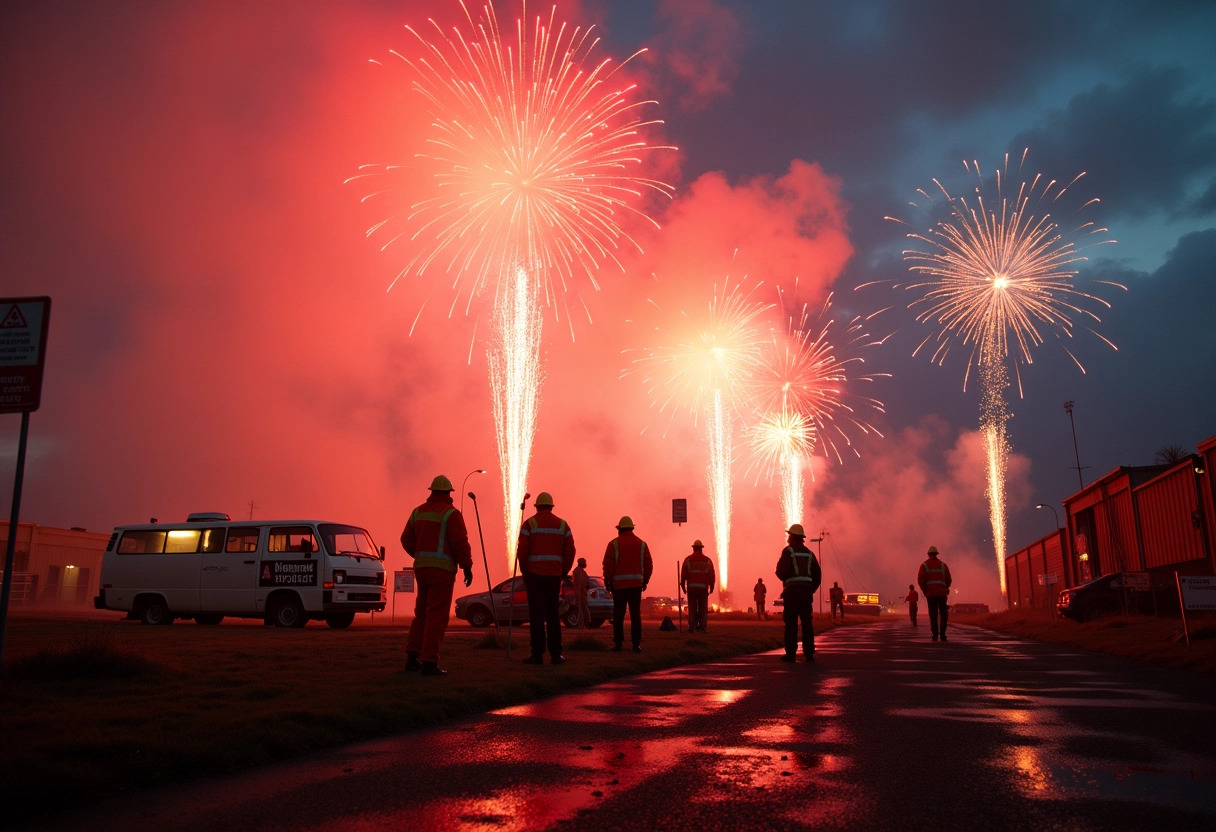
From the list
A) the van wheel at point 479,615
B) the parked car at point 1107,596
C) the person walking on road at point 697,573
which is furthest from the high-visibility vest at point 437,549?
the parked car at point 1107,596

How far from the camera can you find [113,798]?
4078mm

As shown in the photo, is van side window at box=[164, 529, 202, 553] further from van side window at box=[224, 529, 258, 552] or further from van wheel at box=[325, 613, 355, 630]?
van wheel at box=[325, 613, 355, 630]

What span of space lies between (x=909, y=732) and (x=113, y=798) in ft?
15.0

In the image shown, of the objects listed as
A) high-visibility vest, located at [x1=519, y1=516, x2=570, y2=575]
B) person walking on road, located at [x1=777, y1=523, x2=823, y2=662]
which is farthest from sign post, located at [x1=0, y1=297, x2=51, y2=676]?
person walking on road, located at [x1=777, y1=523, x2=823, y2=662]

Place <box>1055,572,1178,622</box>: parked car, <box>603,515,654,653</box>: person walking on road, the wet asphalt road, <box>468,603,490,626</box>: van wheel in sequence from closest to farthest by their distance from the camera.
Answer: the wet asphalt road
<box>603,515,654,653</box>: person walking on road
<box>1055,572,1178,622</box>: parked car
<box>468,603,490,626</box>: van wheel

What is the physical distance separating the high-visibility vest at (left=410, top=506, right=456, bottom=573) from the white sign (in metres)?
10.9

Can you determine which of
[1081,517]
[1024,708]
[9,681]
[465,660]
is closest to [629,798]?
[1024,708]

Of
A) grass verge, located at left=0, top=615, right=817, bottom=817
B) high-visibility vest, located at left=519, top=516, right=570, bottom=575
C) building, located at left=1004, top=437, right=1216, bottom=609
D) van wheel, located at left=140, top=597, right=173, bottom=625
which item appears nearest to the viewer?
grass verge, located at left=0, top=615, right=817, bottom=817

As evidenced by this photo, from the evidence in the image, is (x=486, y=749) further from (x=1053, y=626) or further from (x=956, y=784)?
(x=1053, y=626)

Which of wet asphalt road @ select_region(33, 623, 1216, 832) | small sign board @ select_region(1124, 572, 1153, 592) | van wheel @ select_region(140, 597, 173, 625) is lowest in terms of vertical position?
wet asphalt road @ select_region(33, 623, 1216, 832)

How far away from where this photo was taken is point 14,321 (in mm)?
6676

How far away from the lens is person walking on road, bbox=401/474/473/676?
8.79 m

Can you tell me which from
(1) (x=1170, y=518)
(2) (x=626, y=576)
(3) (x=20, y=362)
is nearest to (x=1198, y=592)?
(2) (x=626, y=576)

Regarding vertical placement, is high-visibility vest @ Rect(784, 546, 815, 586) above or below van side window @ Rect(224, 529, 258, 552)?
below
